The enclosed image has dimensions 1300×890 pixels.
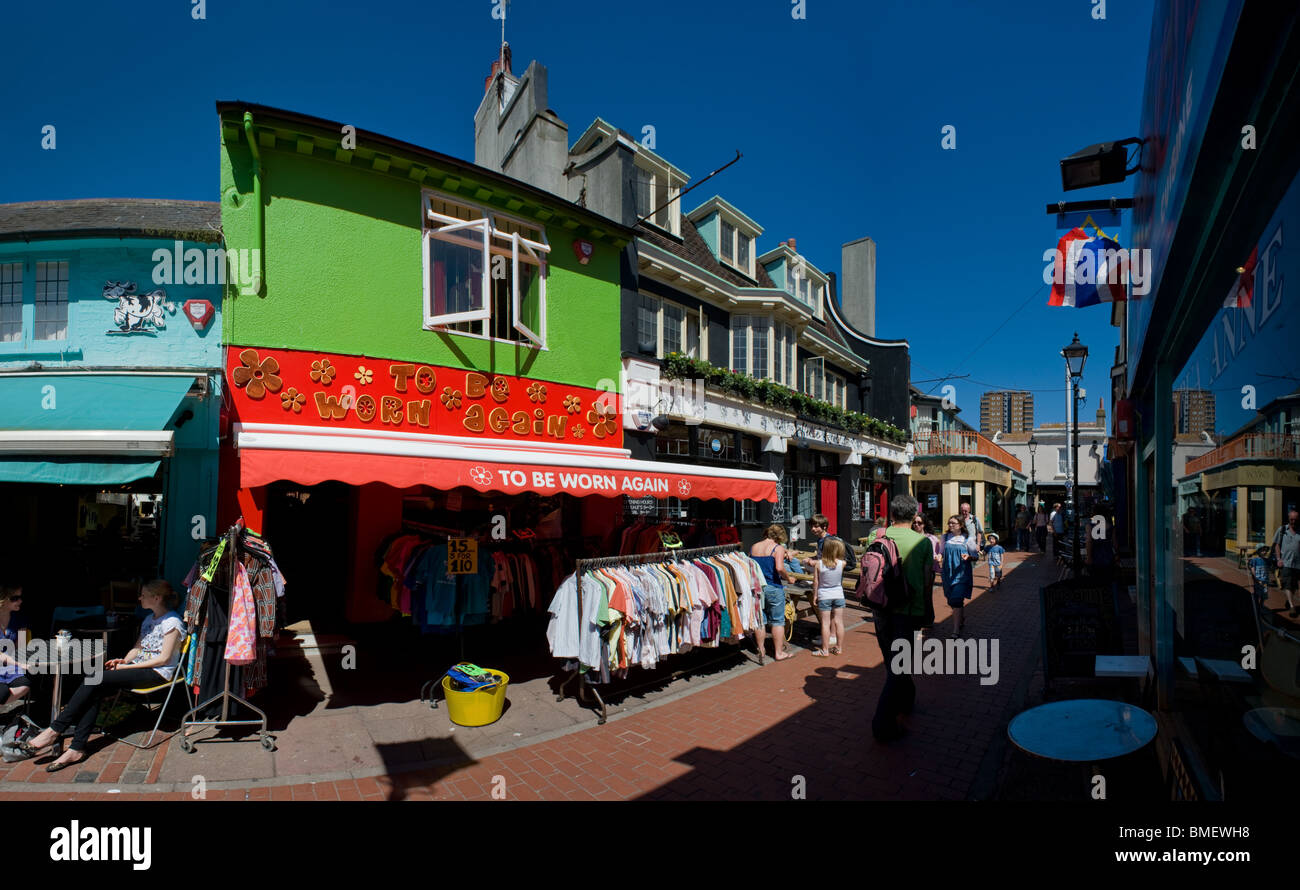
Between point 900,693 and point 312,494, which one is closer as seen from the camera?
point 900,693

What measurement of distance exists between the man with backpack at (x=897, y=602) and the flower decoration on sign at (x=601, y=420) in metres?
6.27

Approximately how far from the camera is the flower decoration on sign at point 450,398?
873 cm

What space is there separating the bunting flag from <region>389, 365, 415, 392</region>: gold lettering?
27.6 ft

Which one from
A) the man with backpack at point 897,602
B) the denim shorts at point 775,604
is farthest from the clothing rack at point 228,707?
the denim shorts at point 775,604

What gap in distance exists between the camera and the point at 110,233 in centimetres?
730

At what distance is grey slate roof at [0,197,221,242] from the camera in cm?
729

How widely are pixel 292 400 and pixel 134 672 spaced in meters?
3.51

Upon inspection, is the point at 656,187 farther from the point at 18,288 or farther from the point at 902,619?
the point at 902,619

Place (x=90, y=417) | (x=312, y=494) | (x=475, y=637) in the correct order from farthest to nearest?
(x=312, y=494), (x=475, y=637), (x=90, y=417)

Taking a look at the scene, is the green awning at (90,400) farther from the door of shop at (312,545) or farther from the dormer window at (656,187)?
the dormer window at (656,187)

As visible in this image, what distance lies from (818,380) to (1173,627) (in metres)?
15.4
